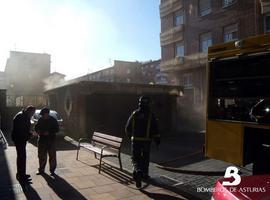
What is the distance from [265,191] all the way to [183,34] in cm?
2513

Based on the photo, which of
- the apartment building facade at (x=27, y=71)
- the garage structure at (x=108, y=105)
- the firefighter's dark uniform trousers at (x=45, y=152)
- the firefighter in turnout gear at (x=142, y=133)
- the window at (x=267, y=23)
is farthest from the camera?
the apartment building facade at (x=27, y=71)

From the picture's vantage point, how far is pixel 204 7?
24.9m

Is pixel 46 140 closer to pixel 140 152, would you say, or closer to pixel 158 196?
pixel 140 152

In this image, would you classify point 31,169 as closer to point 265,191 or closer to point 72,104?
point 265,191

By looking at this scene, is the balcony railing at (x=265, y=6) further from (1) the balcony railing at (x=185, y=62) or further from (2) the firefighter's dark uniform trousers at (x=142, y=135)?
(2) the firefighter's dark uniform trousers at (x=142, y=135)

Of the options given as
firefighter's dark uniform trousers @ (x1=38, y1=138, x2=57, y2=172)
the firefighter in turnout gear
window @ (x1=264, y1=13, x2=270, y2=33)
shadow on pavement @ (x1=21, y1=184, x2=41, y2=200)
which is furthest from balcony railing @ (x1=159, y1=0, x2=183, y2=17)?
shadow on pavement @ (x1=21, y1=184, x2=41, y2=200)

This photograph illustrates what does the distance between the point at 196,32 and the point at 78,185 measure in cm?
2043

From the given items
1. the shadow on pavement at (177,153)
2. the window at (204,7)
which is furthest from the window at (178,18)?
the shadow on pavement at (177,153)

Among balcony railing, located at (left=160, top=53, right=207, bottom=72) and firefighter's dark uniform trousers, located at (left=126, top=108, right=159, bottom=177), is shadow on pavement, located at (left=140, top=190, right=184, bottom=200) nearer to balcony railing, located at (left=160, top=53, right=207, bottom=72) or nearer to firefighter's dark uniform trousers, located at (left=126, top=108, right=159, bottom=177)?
firefighter's dark uniform trousers, located at (left=126, top=108, right=159, bottom=177)

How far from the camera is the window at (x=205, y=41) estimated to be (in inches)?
956

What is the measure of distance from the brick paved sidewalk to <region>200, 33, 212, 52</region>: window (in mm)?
17022

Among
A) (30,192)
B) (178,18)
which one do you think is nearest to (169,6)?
(178,18)

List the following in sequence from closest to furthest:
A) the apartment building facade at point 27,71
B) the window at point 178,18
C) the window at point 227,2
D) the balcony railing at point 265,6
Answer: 1. the balcony railing at point 265,6
2. the window at point 227,2
3. the window at point 178,18
4. the apartment building facade at point 27,71

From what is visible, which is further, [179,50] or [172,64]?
[172,64]
